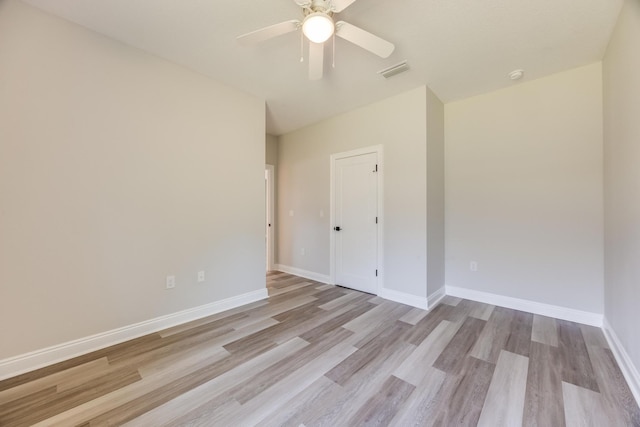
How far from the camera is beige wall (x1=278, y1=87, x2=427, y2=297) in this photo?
3.09 metres

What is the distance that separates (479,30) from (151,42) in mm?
2903

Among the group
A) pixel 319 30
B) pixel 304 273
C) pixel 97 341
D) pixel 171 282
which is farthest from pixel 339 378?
pixel 304 273

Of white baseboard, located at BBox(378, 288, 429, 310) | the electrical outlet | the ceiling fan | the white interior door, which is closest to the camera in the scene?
the ceiling fan

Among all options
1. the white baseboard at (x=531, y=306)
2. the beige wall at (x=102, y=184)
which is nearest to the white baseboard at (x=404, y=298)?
the white baseboard at (x=531, y=306)

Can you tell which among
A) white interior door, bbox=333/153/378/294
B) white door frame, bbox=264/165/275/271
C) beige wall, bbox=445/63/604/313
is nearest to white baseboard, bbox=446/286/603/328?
beige wall, bbox=445/63/604/313

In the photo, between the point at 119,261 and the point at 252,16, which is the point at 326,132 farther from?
the point at 119,261

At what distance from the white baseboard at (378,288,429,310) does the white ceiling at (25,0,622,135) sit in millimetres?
2607

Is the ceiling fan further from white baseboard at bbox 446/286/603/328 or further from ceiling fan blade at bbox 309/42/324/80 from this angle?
white baseboard at bbox 446/286/603/328

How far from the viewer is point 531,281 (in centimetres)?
293

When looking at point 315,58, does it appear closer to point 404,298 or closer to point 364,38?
point 364,38

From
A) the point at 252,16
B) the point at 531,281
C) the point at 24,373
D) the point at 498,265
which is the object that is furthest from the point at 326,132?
the point at 24,373

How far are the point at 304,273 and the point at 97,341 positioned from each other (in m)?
2.92

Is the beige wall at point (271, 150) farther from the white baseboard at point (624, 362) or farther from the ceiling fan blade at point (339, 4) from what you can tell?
the white baseboard at point (624, 362)

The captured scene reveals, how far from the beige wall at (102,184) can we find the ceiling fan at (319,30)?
1.34 m
